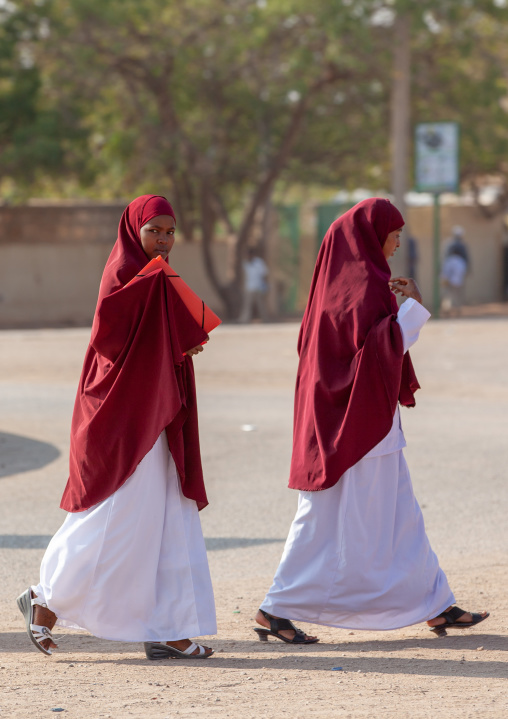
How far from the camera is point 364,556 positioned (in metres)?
4.31

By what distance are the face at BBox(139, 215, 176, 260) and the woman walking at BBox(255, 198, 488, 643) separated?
62cm

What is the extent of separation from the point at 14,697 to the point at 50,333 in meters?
16.8

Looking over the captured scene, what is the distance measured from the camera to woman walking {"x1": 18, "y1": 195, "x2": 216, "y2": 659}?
13.5ft

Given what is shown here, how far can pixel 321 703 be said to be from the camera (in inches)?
143

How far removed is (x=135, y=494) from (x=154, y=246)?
0.92 m

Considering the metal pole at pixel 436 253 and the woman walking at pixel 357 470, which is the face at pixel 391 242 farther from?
the metal pole at pixel 436 253

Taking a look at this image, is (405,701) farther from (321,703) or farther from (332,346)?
(332,346)

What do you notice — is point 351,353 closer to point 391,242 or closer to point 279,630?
point 391,242

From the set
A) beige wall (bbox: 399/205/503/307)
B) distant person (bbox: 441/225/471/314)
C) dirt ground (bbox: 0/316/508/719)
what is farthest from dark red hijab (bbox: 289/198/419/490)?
beige wall (bbox: 399/205/503/307)

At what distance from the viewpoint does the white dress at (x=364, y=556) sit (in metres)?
4.31

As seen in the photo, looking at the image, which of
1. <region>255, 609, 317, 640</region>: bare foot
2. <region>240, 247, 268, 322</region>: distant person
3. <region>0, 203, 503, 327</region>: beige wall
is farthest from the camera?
<region>0, 203, 503, 327</region>: beige wall

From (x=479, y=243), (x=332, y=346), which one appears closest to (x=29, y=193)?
(x=479, y=243)

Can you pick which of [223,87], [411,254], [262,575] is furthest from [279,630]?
[223,87]

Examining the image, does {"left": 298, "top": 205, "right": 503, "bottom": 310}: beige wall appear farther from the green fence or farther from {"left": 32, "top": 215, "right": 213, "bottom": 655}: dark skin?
{"left": 32, "top": 215, "right": 213, "bottom": 655}: dark skin
